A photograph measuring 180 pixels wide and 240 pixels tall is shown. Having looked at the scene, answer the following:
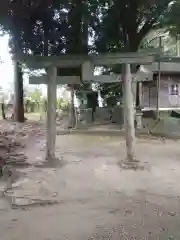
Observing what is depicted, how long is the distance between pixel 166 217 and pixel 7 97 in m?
31.5

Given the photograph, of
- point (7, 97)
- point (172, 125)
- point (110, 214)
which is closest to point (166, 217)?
point (110, 214)

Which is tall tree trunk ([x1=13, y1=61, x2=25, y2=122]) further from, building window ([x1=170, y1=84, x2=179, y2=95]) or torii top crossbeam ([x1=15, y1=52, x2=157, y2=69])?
torii top crossbeam ([x1=15, y1=52, x2=157, y2=69])

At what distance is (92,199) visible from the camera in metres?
5.62

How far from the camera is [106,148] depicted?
A: 1085 centimetres

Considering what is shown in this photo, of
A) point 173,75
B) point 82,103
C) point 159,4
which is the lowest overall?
point 82,103

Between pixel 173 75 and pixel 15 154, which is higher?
pixel 173 75

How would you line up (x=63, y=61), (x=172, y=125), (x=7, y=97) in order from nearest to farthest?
(x=63, y=61), (x=172, y=125), (x=7, y=97)

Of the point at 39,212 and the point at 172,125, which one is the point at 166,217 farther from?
the point at 172,125

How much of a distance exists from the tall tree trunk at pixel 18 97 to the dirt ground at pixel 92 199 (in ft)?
32.5

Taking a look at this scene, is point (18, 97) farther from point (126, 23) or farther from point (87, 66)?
point (87, 66)

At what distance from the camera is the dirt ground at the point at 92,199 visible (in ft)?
14.0

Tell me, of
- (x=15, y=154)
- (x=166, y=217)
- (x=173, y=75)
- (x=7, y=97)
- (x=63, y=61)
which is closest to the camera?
(x=166, y=217)

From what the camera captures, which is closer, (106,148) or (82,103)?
(106,148)

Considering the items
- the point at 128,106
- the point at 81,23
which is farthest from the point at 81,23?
the point at 128,106
